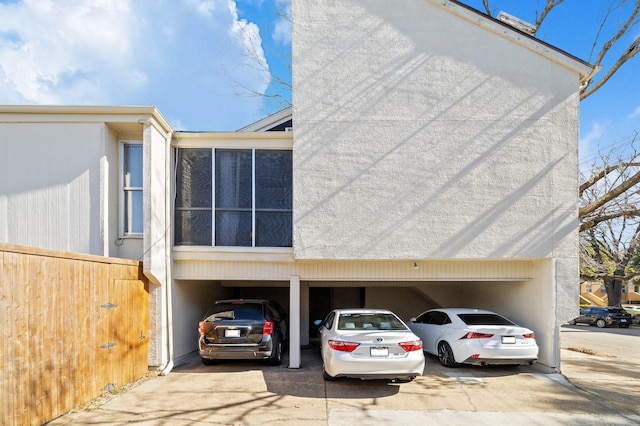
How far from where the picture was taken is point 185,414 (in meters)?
5.73

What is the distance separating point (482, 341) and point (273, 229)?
4.93 meters

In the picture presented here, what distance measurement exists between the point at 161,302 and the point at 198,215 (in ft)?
6.55

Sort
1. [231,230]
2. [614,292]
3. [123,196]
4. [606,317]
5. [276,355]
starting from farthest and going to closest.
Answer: [614,292]
[606,317]
[231,230]
[276,355]
[123,196]

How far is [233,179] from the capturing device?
346 inches

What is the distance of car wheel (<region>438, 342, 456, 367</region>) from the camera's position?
330 inches

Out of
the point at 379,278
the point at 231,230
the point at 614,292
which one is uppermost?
the point at 231,230

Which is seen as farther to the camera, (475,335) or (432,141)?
(432,141)

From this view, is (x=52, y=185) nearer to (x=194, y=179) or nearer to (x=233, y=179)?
(x=194, y=179)

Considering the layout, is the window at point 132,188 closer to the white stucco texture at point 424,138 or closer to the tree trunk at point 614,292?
the white stucco texture at point 424,138

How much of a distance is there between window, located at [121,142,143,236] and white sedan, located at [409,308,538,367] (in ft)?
22.9

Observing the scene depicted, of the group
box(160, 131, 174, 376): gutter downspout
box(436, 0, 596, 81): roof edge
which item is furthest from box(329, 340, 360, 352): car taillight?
box(436, 0, 596, 81): roof edge

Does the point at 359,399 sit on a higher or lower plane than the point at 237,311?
lower

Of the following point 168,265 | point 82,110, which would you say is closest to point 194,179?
point 168,265

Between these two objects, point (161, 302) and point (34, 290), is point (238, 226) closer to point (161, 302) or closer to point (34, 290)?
point (161, 302)
